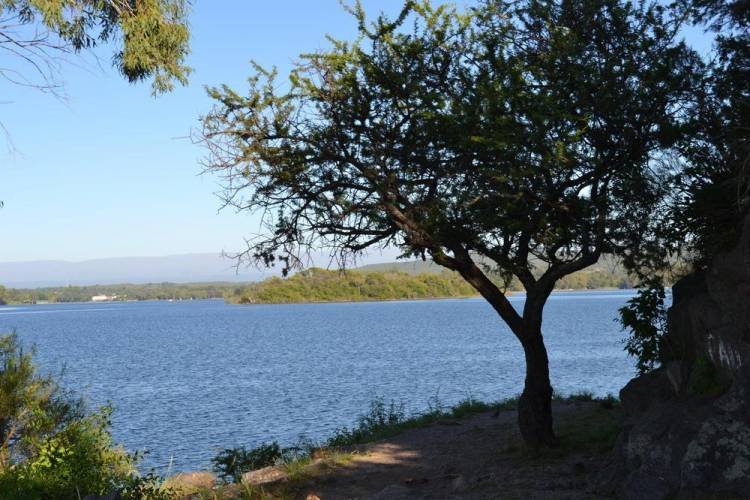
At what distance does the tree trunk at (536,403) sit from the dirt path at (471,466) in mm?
292

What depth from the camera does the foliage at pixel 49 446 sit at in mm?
11461

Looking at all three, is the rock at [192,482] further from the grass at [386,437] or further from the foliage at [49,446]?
the grass at [386,437]

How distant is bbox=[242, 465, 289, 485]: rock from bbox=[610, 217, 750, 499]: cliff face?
5306 millimetres

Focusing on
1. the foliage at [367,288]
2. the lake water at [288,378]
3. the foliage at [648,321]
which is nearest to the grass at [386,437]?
the foliage at [648,321]

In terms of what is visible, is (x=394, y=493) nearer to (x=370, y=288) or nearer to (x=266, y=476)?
(x=266, y=476)

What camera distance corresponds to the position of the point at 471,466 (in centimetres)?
1207

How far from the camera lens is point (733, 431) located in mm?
7824

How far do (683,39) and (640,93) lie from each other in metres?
1.71

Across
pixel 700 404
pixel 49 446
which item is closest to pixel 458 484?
pixel 700 404

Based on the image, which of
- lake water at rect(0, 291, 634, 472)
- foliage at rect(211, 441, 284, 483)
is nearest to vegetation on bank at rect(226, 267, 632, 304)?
lake water at rect(0, 291, 634, 472)

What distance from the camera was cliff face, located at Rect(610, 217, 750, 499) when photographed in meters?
7.81

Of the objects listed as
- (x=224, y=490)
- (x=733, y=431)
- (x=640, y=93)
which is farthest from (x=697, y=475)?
(x=224, y=490)

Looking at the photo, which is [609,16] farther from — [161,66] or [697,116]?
[161,66]

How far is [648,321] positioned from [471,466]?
137 inches
